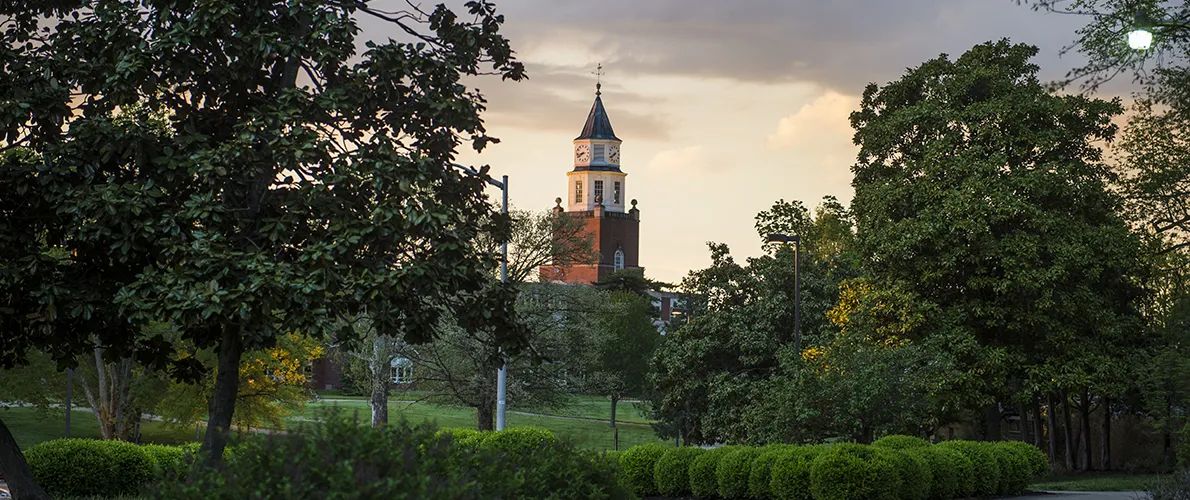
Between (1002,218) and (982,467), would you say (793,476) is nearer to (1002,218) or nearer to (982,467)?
(982,467)

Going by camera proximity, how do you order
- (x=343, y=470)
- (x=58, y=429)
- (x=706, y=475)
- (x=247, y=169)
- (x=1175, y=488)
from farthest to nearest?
(x=58, y=429), (x=706, y=475), (x=1175, y=488), (x=247, y=169), (x=343, y=470)

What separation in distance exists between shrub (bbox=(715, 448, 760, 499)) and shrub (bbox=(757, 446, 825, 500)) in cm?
65

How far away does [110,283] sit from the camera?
1426 centimetres

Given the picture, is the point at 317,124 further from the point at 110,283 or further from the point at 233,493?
the point at 233,493

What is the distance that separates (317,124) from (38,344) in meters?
4.39

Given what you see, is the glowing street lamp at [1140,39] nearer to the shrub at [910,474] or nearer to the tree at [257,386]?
the shrub at [910,474]

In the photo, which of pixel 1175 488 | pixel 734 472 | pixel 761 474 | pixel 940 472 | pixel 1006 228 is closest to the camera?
pixel 1175 488

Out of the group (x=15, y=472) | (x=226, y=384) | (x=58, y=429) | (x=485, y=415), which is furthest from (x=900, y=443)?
(x=58, y=429)

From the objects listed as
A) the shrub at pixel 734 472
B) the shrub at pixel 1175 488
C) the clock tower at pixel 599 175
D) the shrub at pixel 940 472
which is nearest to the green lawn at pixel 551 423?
the shrub at pixel 940 472

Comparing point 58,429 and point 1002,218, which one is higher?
point 1002,218

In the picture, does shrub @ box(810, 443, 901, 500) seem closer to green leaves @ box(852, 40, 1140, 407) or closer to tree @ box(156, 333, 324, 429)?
green leaves @ box(852, 40, 1140, 407)

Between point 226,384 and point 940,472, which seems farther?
point 940,472

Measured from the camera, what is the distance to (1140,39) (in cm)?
1530

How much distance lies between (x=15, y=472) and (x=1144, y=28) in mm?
15170
